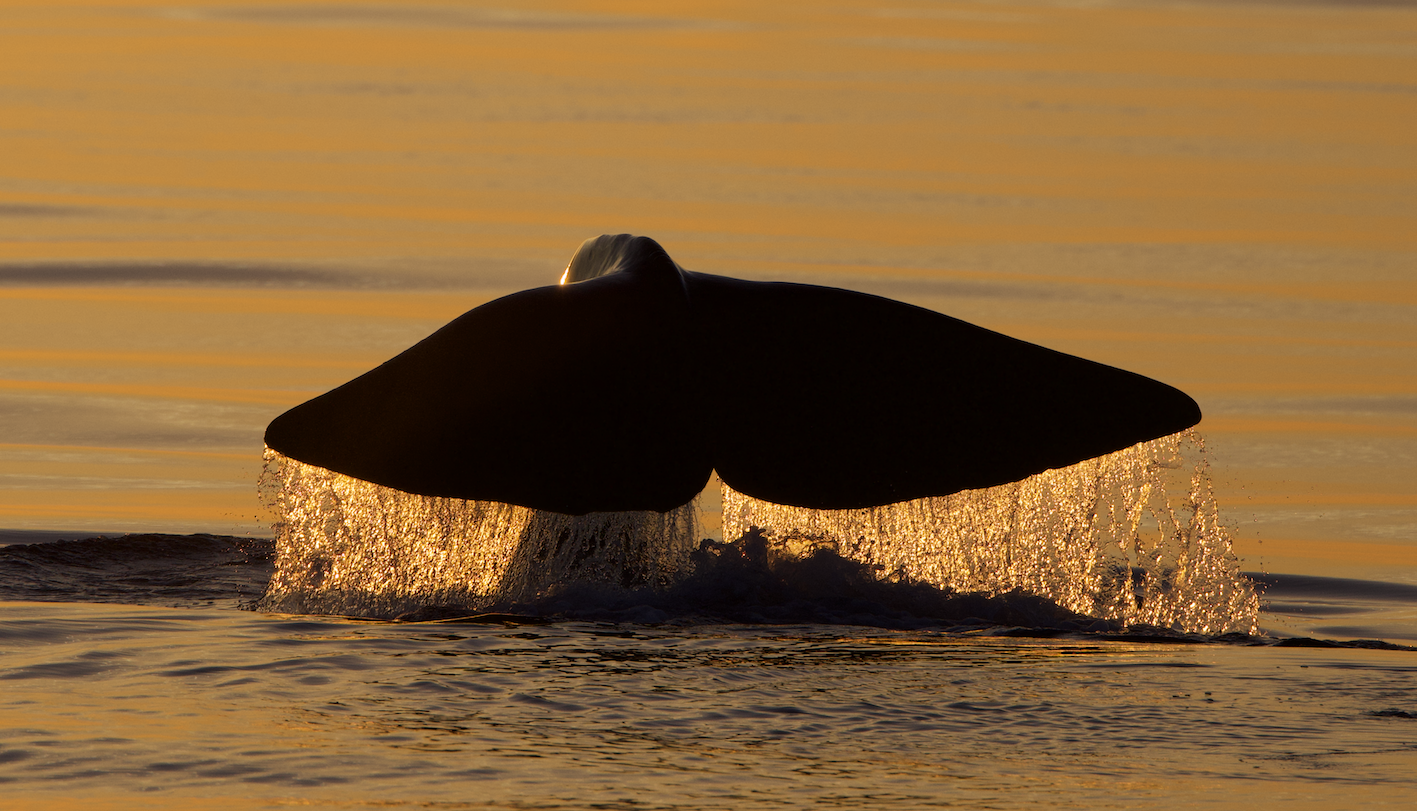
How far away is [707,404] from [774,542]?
104cm

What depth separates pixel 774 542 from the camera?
9984 mm

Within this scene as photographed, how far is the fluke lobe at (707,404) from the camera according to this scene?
8.72m

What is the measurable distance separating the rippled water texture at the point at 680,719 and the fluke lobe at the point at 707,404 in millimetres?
740

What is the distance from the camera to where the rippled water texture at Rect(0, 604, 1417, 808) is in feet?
18.8

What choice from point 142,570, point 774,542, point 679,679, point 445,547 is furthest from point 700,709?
point 142,570

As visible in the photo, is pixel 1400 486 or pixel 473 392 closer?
pixel 473 392

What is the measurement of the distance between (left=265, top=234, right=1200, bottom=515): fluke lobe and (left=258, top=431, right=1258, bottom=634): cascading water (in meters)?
0.20

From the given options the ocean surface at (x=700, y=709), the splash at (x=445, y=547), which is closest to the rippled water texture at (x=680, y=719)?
the ocean surface at (x=700, y=709)

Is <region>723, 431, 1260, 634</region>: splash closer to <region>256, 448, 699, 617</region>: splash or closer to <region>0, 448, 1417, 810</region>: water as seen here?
<region>0, 448, 1417, 810</region>: water

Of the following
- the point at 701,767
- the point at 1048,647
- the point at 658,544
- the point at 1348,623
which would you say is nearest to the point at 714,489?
the point at 1348,623

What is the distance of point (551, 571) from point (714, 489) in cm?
831

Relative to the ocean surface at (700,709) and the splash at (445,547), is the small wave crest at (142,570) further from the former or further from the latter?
the splash at (445,547)

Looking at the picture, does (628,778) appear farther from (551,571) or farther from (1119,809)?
(551,571)

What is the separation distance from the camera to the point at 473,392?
899cm
